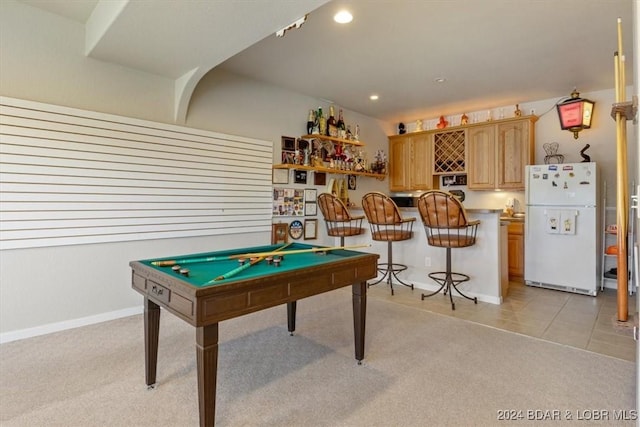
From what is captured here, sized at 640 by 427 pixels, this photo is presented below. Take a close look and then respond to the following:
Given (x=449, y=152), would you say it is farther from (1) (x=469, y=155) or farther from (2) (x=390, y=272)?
(2) (x=390, y=272)

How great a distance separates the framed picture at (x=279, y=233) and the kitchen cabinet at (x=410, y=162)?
277cm

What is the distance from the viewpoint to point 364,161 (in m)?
5.70

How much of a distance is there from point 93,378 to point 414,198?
211 inches

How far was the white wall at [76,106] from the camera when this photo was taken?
259cm

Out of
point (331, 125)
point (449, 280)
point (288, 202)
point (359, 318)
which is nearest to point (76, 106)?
point (288, 202)

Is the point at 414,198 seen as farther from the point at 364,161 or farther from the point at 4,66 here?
the point at 4,66

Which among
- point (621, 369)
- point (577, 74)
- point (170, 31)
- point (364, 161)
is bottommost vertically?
point (621, 369)

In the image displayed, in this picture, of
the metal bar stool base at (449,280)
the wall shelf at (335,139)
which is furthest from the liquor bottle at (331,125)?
the metal bar stool base at (449,280)

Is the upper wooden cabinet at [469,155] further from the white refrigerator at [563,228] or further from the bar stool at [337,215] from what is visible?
the bar stool at [337,215]

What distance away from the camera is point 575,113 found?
4.00m

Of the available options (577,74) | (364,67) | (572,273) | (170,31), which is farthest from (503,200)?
(170,31)

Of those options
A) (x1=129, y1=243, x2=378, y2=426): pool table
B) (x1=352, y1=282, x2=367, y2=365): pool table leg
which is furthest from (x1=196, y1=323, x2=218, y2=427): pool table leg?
(x1=352, y1=282, x2=367, y2=365): pool table leg

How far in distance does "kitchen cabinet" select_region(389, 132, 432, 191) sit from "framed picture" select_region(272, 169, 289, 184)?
2.63 metres

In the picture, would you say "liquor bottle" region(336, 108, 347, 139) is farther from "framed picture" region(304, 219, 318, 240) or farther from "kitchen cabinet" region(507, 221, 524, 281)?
"kitchen cabinet" region(507, 221, 524, 281)
